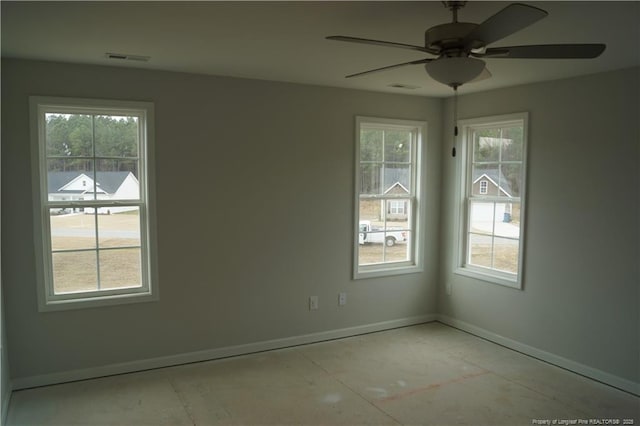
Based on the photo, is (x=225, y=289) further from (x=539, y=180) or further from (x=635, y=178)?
(x=635, y=178)

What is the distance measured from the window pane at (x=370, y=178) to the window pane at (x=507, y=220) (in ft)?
3.86

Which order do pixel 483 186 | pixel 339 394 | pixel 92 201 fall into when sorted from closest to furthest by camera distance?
pixel 339 394
pixel 92 201
pixel 483 186

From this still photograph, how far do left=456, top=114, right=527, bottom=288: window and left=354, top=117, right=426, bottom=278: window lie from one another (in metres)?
0.48

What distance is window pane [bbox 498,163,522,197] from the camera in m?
4.49

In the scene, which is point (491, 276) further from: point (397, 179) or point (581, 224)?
point (397, 179)

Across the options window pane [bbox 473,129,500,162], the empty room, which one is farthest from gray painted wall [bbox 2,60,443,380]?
window pane [bbox 473,129,500,162]

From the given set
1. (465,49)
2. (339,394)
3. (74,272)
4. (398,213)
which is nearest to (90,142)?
(74,272)

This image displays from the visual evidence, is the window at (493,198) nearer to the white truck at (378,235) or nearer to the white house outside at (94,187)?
the white truck at (378,235)

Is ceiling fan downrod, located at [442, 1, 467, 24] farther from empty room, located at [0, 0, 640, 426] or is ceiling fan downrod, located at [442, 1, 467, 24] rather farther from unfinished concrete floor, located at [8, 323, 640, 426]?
unfinished concrete floor, located at [8, 323, 640, 426]

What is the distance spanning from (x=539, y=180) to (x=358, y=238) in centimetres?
174

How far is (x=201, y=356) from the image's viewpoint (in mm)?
4145

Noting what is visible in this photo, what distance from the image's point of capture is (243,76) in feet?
13.4

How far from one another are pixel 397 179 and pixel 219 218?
197 cm

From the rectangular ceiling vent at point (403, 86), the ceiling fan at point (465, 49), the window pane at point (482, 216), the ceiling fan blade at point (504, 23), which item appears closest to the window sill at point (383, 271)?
the window pane at point (482, 216)
